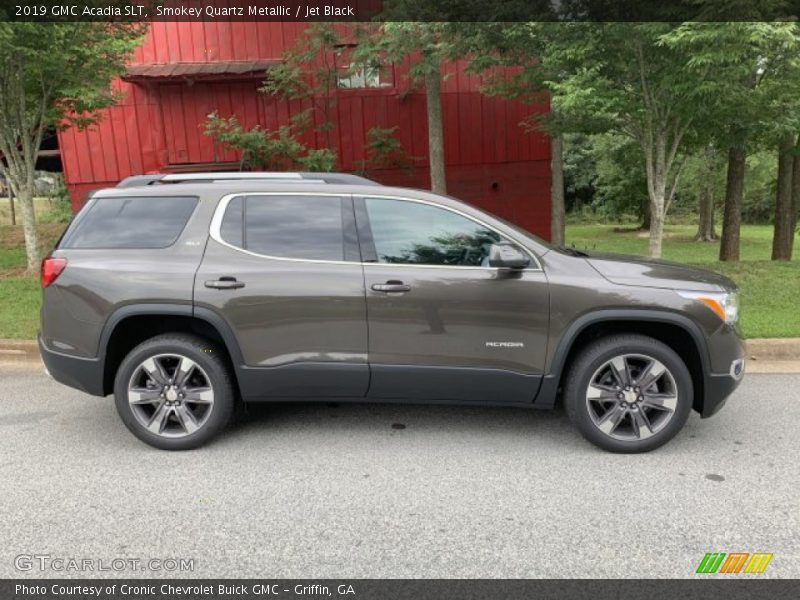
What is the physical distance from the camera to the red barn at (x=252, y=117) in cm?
1402

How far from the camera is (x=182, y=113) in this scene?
14.4 meters

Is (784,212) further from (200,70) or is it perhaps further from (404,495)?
(200,70)

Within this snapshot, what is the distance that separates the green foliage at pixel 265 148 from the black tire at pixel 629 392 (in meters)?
9.32

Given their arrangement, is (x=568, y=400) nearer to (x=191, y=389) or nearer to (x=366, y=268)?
(x=366, y=268)

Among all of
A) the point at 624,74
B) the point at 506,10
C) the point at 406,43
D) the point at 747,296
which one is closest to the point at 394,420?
the point at 624,74

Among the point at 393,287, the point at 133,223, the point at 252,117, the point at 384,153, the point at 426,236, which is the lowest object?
the point at 393,287

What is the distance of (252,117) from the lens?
14.4 meters

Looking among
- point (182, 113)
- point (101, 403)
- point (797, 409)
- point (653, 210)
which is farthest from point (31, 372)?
point (182, 113)

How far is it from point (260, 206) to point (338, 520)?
2.09m

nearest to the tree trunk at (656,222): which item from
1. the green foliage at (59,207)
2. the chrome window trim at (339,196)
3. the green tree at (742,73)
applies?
the green tree at (742,73)

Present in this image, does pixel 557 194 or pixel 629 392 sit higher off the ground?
pixel 557 194

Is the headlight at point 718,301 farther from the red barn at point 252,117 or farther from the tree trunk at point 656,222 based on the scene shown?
the red barn at point 252,117
